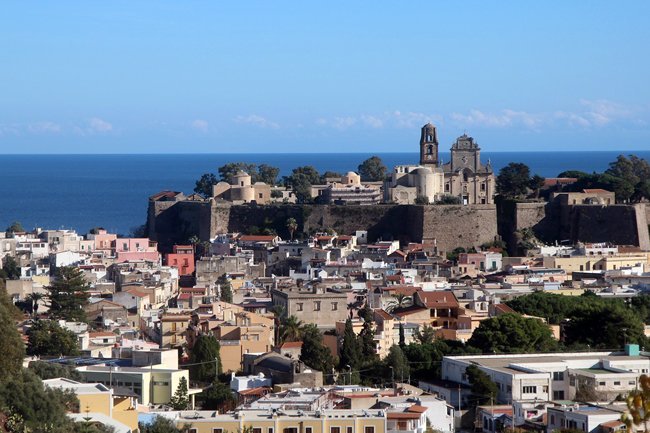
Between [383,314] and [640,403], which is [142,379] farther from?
[640,403]

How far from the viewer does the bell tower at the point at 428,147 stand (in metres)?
56.4

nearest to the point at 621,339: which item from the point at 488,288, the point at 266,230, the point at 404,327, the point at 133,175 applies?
the point at 404,327

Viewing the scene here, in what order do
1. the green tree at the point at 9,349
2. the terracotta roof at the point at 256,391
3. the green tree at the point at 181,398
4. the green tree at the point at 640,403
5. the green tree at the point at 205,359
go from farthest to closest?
the green tree at the point at 205,359
the terracotta roof at the point at 256,391
the green tree at the point at 181,398
the green tree at the point at 9,349
the green tree at the point at 640,403

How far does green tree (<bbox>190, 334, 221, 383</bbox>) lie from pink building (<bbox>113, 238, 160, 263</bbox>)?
18.2m

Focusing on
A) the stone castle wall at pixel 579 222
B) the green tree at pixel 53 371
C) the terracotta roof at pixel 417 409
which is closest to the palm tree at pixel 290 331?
the green tree at pixel 53 371

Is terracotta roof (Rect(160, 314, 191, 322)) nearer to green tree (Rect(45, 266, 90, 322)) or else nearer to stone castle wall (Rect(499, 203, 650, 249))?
green tree (Rect(45, 266, 90, 322))

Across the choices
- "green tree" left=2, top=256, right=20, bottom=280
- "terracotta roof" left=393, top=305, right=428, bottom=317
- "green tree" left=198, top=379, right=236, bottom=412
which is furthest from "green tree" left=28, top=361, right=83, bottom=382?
"green tree" left=2, top=256, right=20, bottom=280

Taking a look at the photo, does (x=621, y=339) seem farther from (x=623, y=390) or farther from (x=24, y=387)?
(x=24, y=387)

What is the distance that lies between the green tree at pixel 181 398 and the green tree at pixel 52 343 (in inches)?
151

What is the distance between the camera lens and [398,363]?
2669 centimetres

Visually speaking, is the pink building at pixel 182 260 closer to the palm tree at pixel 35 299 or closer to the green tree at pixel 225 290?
the green tree at pixel 225 290

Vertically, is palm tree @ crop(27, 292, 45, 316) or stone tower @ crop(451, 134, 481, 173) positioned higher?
stone tower @ crop(451, 134, 481, 173)

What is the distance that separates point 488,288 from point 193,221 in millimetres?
17515

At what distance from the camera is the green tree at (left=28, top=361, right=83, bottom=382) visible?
21469 millimetres
